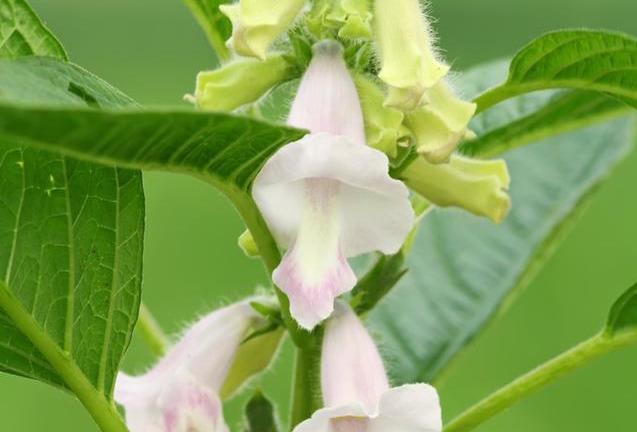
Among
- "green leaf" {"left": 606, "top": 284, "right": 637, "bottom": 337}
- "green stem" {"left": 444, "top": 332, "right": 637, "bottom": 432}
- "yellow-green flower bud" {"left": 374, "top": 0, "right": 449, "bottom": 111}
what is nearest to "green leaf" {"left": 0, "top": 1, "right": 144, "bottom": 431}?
"yellow-green flower bud" {"left": 374, "top": 0, "right": 449, "bottom": 111}

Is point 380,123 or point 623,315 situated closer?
point 380,123

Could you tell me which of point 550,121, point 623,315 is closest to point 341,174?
point 623,315

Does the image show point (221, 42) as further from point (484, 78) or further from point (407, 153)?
point (484, 78)

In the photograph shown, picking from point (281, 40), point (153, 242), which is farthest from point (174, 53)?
point (281, 40)

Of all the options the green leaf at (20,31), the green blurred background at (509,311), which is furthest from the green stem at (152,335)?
the green blurred background at (509,311)

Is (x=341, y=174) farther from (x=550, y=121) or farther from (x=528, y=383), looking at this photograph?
(x=550, y=121)
